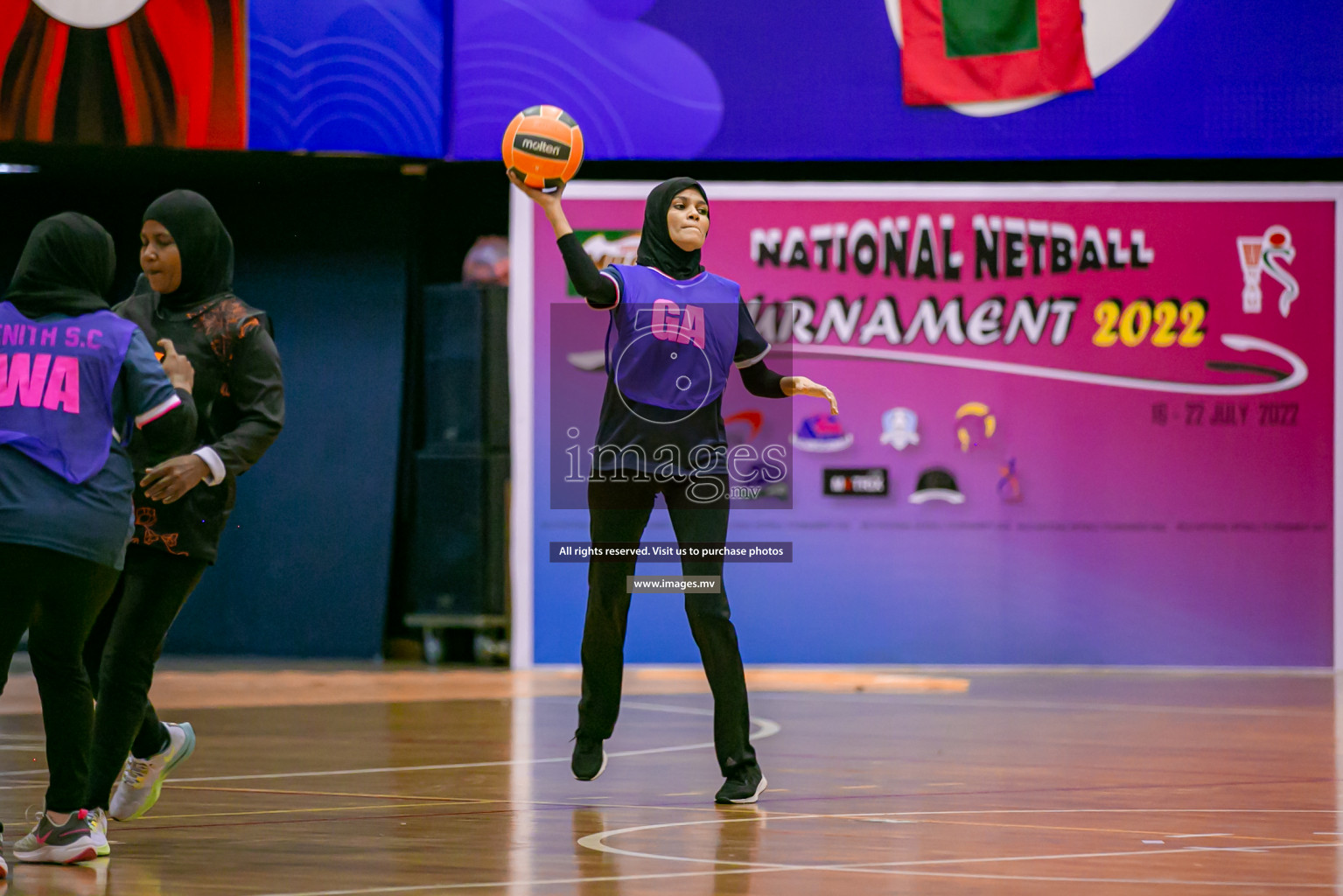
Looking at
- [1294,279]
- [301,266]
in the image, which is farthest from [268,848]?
[1294,279]

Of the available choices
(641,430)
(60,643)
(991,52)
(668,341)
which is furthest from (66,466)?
(991,52)

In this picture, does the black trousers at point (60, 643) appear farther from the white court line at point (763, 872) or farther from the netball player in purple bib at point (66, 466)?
the white court line at point (763, 872)

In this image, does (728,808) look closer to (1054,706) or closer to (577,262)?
(577,262)

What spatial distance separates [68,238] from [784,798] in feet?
9.43

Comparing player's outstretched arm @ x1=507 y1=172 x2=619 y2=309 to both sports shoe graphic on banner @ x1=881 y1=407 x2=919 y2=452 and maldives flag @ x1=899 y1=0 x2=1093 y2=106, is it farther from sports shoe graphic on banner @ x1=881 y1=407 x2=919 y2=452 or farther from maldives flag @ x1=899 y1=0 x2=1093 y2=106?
maldives flag @ x1=899 y1=0 x2=1093 y2=106

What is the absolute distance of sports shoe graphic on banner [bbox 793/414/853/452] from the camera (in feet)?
35.0

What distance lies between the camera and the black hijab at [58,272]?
14.2ft

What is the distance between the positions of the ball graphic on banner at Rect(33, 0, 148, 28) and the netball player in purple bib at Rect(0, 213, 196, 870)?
6.07 m

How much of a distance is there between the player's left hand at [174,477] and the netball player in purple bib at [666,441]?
4.35ft

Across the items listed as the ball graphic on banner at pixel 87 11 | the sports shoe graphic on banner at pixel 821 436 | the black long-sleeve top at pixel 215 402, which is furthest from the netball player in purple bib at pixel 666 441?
the ball graphic on banner at pixel 87 11

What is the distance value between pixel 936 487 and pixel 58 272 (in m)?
7.23

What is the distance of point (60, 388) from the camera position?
168 inches

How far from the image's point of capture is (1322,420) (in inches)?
425

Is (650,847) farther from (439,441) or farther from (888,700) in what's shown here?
(439,441)
